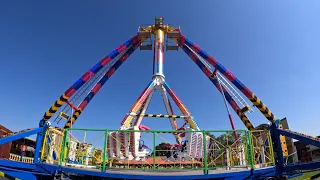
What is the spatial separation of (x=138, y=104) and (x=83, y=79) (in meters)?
5.75

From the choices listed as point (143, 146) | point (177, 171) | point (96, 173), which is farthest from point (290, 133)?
point (143, 146)

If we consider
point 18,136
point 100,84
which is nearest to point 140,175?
point 18,136

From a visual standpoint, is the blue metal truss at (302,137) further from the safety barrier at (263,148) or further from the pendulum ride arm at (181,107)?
the pendulum ride arm at (181,107)

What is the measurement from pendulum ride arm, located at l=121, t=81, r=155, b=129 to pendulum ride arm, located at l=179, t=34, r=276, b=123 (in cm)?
574

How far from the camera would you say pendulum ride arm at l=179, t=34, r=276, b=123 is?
19203 mm

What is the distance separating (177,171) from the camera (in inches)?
365

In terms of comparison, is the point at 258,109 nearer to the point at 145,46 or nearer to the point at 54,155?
the point at 145,46

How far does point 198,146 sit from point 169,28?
1204 cm

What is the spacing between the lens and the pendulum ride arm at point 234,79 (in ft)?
63.0

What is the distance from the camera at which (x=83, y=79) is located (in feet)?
64.5

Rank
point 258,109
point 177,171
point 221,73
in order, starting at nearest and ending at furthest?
1. point 177,171
2. point 258,109
3. point 221,73

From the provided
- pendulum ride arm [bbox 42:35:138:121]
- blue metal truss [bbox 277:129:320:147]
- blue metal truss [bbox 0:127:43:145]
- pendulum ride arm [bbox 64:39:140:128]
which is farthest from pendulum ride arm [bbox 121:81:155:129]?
blue metal truss [bbox 277:129:320:147]

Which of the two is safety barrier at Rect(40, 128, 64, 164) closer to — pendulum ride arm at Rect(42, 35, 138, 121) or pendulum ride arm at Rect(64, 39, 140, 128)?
pendulum ride arm at Rect(42, 35, 138, 121)

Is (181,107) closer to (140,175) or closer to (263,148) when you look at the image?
(263,148)
